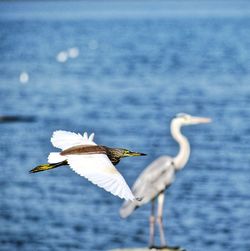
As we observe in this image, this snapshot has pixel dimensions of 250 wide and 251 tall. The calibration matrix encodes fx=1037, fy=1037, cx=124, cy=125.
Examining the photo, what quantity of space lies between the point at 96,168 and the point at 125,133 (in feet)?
55.0

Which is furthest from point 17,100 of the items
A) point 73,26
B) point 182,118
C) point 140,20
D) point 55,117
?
point 140,20

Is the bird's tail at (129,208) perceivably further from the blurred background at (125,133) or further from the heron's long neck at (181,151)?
the blurred background at (125,133)

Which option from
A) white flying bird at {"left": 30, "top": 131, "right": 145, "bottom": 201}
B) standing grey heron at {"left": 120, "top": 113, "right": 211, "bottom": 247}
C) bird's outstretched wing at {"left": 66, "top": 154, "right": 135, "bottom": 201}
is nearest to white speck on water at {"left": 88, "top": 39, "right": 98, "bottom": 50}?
standing grey heron at {"left": 120, "top": 113, "right": 211, "bottom": 247}

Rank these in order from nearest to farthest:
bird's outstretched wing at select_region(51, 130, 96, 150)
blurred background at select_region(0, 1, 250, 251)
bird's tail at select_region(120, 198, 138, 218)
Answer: bird's outstretched wing at select_region(51, 130, 96, 150)
bird's tail at select_region(120, 198, 138, 218)
blurred background at select_region(0, 1, 250, 251)

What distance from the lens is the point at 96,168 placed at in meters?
5.86

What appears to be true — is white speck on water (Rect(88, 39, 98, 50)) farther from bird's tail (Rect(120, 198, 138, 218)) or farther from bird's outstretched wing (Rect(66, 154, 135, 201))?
bird's outstretched wing (Rect(66, 154, 135, 201))

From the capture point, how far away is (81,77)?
37188 millimetres

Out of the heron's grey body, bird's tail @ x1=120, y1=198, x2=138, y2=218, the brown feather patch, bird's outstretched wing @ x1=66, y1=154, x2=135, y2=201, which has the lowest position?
bird's outstretched wing @ x1=66, y1=154, x2=135, y2=201

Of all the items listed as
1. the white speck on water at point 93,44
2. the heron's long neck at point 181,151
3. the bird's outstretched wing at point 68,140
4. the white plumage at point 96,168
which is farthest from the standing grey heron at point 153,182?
the white speck on water at point 93,44

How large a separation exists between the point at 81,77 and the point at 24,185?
66.2 ft

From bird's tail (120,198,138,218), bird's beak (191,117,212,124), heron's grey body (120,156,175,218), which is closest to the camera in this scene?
bird's tail (120,198,138,218)

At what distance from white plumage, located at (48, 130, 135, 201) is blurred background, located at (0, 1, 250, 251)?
23.8ft

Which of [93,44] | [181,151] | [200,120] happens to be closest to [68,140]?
[181,151]

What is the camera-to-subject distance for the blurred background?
565 inches
